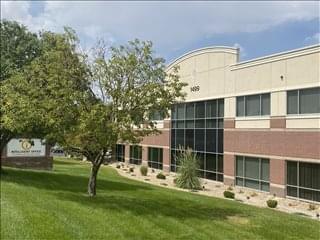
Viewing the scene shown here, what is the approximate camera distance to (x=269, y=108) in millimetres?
30766

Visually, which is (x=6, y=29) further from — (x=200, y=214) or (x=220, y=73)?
(x=200, y=214)

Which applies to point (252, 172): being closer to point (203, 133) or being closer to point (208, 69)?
point (203, 133)

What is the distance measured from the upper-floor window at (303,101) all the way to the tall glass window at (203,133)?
Result: 28.1ft

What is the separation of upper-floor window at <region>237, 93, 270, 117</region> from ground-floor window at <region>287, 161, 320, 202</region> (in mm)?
4210

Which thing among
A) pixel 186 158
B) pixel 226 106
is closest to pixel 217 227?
pixel 186 158

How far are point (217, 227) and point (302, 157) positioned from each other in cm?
1419

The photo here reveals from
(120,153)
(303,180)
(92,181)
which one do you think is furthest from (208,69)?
(120,153)

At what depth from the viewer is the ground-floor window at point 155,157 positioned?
4842 cm

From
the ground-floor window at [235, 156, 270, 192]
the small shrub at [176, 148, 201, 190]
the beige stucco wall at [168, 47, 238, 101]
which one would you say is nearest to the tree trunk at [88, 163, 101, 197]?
the small shrub at [176, 148, 201, 190]

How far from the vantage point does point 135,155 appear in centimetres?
5628

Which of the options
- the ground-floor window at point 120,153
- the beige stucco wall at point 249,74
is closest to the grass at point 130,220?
the beige stucco wall at point 249,74

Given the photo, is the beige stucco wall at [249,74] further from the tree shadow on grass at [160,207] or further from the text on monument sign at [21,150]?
the text on monument sign at [21,150]

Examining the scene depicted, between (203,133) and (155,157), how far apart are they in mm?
11541

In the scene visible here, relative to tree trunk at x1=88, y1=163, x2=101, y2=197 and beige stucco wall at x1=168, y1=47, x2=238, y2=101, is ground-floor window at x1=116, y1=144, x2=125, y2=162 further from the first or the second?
tree trunk at x1=88, y1=163, x2=101, y2=197
